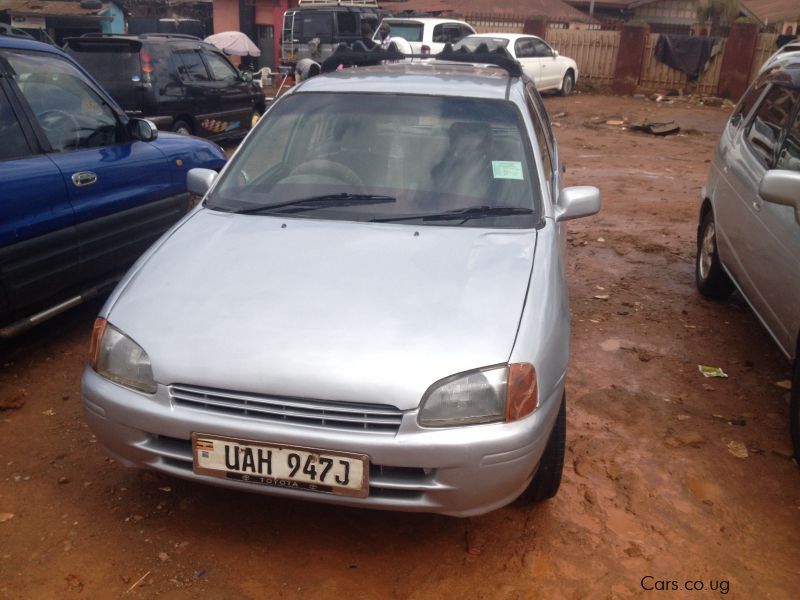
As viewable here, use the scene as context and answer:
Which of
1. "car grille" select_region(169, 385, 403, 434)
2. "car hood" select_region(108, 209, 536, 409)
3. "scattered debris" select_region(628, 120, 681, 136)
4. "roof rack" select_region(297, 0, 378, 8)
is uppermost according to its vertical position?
"roof rack" select_region(297, 0, 378, 8)

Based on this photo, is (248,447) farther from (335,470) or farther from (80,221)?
(80,221)

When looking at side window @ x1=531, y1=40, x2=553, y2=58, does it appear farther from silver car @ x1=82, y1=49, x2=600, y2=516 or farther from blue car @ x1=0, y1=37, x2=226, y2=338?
silver car @ x1=82, y1=49, x2=600, y2=516

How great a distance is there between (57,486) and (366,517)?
1.35 metres

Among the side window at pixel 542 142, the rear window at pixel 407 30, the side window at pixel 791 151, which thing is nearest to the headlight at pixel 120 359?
the side window at pixel 542 142

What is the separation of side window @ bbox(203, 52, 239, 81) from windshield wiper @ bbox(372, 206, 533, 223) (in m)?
8.86

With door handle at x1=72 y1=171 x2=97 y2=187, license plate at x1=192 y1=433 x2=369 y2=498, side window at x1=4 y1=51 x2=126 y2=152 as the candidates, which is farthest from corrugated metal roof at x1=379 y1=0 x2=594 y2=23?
license plate at x1=192 y1=433 x2=369 y2=498

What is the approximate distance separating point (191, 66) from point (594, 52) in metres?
14.0

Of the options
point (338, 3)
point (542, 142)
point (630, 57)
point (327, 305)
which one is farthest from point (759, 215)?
point (338, 3)

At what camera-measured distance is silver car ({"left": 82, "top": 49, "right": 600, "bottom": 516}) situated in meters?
2.46

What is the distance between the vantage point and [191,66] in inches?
428

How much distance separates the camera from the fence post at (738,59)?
749 inches

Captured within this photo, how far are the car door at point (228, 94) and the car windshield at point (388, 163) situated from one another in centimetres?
770

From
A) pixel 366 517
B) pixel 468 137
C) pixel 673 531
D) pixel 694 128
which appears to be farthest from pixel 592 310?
pixel 694 128

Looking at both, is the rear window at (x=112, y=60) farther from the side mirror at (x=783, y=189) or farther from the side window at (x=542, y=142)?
the side mirror at (x=783, y=189)
